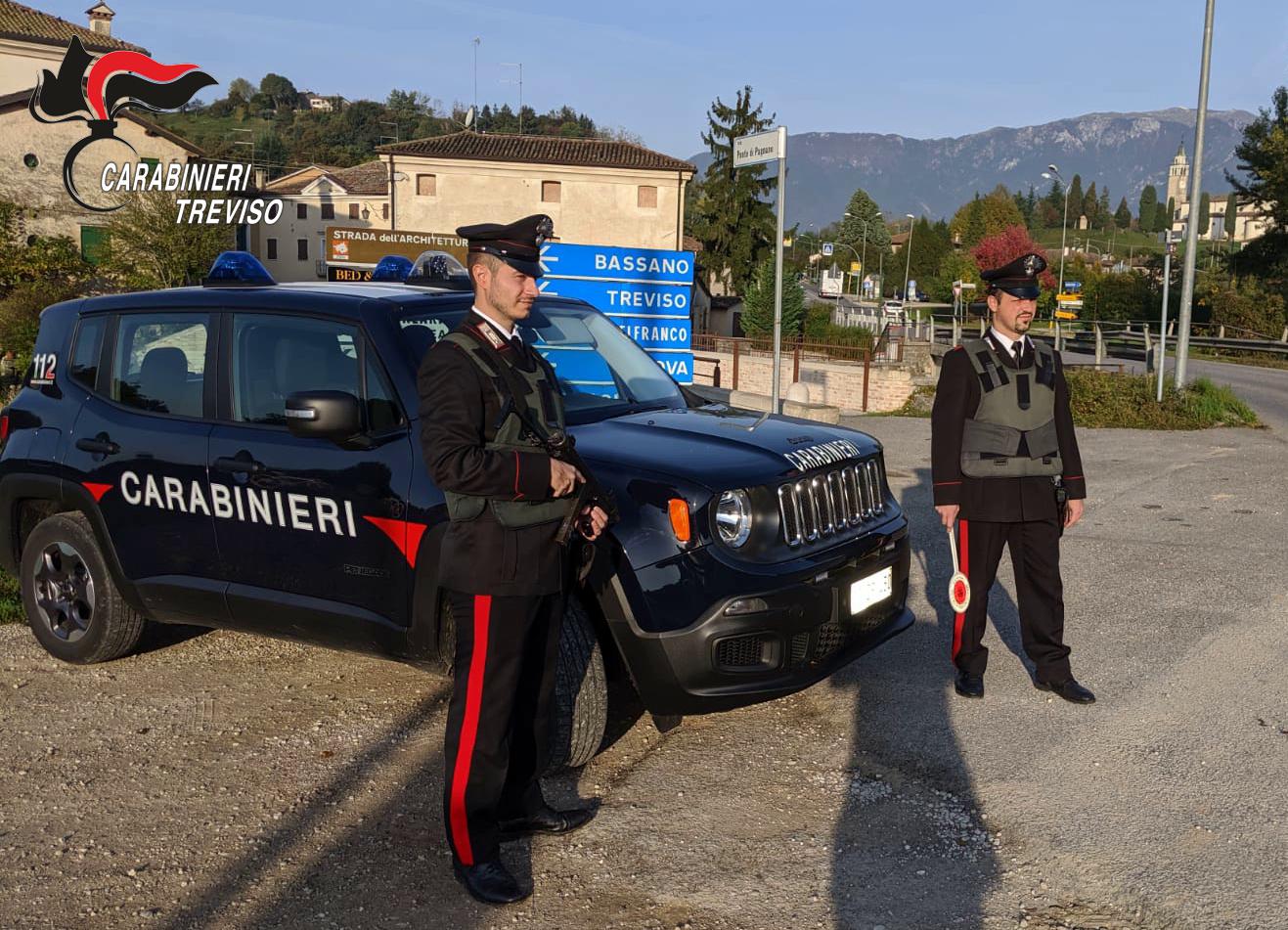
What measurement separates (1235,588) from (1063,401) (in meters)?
2.85

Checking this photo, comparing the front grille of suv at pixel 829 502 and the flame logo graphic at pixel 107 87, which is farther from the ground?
the flame logo graphic at pixel 107 87

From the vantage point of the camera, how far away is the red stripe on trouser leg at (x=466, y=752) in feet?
11.1

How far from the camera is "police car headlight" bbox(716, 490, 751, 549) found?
4.07m

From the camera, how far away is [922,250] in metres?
113

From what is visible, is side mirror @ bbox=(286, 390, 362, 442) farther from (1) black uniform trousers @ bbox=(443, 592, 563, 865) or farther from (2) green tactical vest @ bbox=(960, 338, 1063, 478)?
(2) green tactical vest @ bbox=(960, 338, 1063, 478)

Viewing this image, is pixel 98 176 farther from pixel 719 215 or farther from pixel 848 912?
pixel 848 912

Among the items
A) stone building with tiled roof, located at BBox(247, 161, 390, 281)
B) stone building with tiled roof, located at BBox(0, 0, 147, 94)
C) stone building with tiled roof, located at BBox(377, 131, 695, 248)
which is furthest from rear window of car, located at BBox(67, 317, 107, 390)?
stone building with tiled roof, located at BBox(247, 161, 390, 281)

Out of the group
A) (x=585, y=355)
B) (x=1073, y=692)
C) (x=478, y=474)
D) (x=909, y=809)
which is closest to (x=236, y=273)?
(x=585, y=355)

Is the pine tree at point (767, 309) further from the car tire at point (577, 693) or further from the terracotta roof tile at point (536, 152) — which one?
the car tire at point (577, 693)

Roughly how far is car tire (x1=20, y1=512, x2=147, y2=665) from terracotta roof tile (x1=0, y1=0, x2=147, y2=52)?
6059 centimetres

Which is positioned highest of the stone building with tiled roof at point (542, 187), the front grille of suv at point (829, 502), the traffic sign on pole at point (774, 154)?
the stone building with tiled roof at point (542, 187)

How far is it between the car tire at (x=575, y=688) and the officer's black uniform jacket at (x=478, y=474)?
0.63 m

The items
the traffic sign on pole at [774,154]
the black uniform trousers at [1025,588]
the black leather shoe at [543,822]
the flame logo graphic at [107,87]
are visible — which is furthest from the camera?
the flame logo graphic at [107,87]

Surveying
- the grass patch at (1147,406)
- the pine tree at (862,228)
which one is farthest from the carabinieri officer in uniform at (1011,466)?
the pine tree at (862,228)
